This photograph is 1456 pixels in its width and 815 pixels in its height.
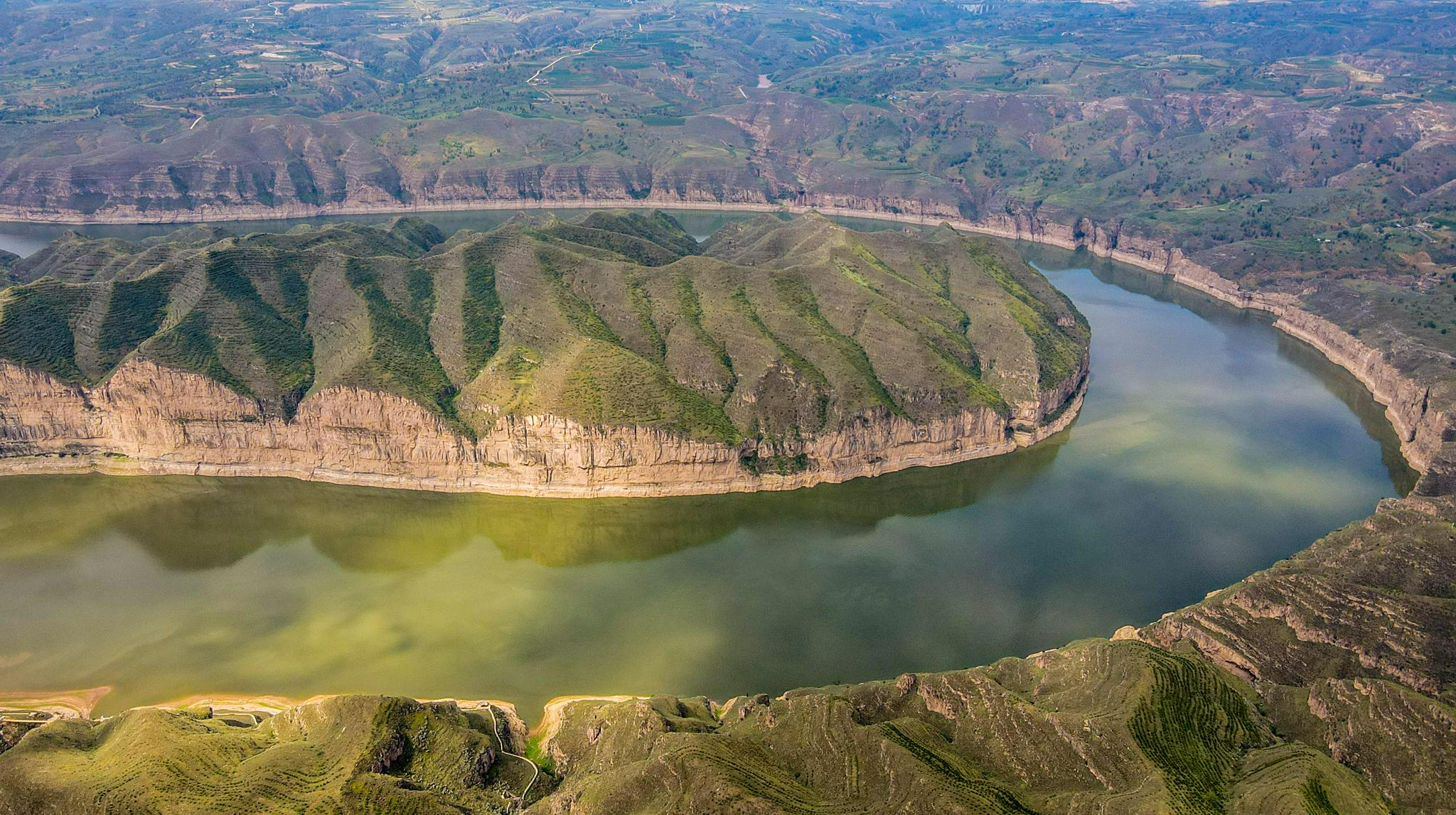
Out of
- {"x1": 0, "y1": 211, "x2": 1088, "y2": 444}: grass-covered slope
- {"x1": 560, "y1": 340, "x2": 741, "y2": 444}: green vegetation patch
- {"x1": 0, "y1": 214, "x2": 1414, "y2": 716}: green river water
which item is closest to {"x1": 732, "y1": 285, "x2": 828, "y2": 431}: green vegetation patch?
{"x1": 0, "y1": 211, "x2": 1088, "y2": 444}: grass-covered slope

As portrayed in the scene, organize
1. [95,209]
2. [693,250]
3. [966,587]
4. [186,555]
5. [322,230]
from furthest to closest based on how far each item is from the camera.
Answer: [95,209], [693,250], [322,230], [186,555], [966,587]

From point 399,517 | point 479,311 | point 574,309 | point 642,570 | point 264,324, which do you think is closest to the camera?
point 642,570

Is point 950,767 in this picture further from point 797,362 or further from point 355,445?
point 355,445

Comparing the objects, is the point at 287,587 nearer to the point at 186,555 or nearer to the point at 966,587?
the point at 186,555

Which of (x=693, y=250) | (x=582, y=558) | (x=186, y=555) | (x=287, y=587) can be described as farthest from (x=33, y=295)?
(x=693, y=250)

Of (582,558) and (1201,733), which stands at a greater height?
(1201,733)

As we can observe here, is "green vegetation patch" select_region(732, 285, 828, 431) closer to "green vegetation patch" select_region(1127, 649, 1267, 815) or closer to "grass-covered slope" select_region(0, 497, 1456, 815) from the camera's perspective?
"grass-covered slope" select_region(0, 497, 1456, 815)

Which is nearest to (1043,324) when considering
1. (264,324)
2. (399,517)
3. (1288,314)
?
(1288,314)
